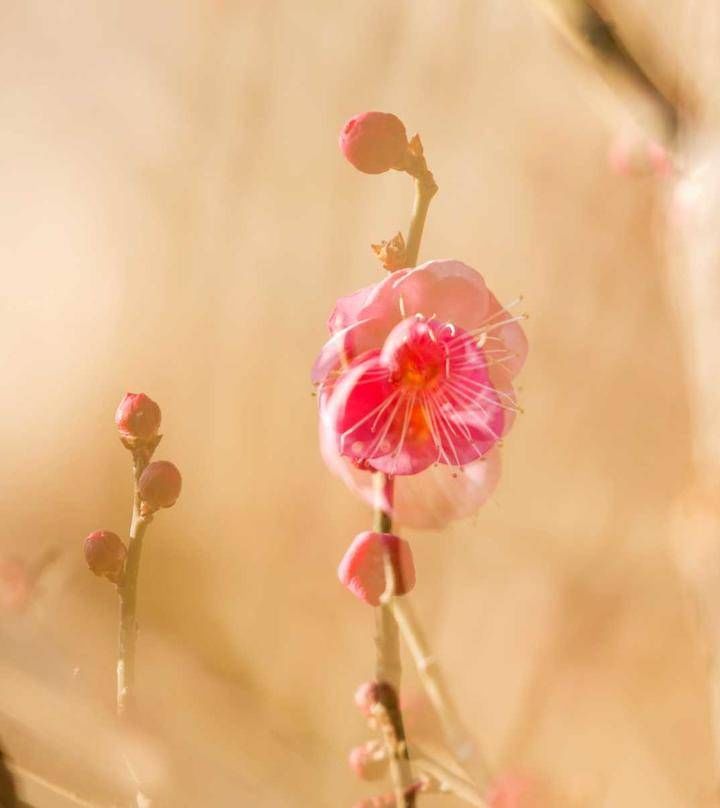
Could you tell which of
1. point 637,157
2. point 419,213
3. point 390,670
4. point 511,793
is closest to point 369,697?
point 390,670

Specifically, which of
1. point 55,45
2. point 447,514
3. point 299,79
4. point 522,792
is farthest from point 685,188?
point 55,45

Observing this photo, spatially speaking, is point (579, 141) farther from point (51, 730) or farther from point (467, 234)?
point (51, 730)

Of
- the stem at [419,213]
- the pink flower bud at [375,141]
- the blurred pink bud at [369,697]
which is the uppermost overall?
the pink flower bud at [375,141]

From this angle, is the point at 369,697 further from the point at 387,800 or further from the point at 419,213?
the point at 419,213

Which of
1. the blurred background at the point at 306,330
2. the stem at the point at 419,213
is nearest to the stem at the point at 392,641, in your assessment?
the stem at the point at 419,213

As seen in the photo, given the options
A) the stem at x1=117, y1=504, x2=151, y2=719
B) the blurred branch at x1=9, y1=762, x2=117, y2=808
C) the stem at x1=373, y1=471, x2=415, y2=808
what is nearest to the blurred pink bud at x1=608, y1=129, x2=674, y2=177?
the stem at x1=373, y1=471, x2=415, y2=808

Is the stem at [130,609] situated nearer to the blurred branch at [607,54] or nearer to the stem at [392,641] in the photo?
the stem at [392,641]
